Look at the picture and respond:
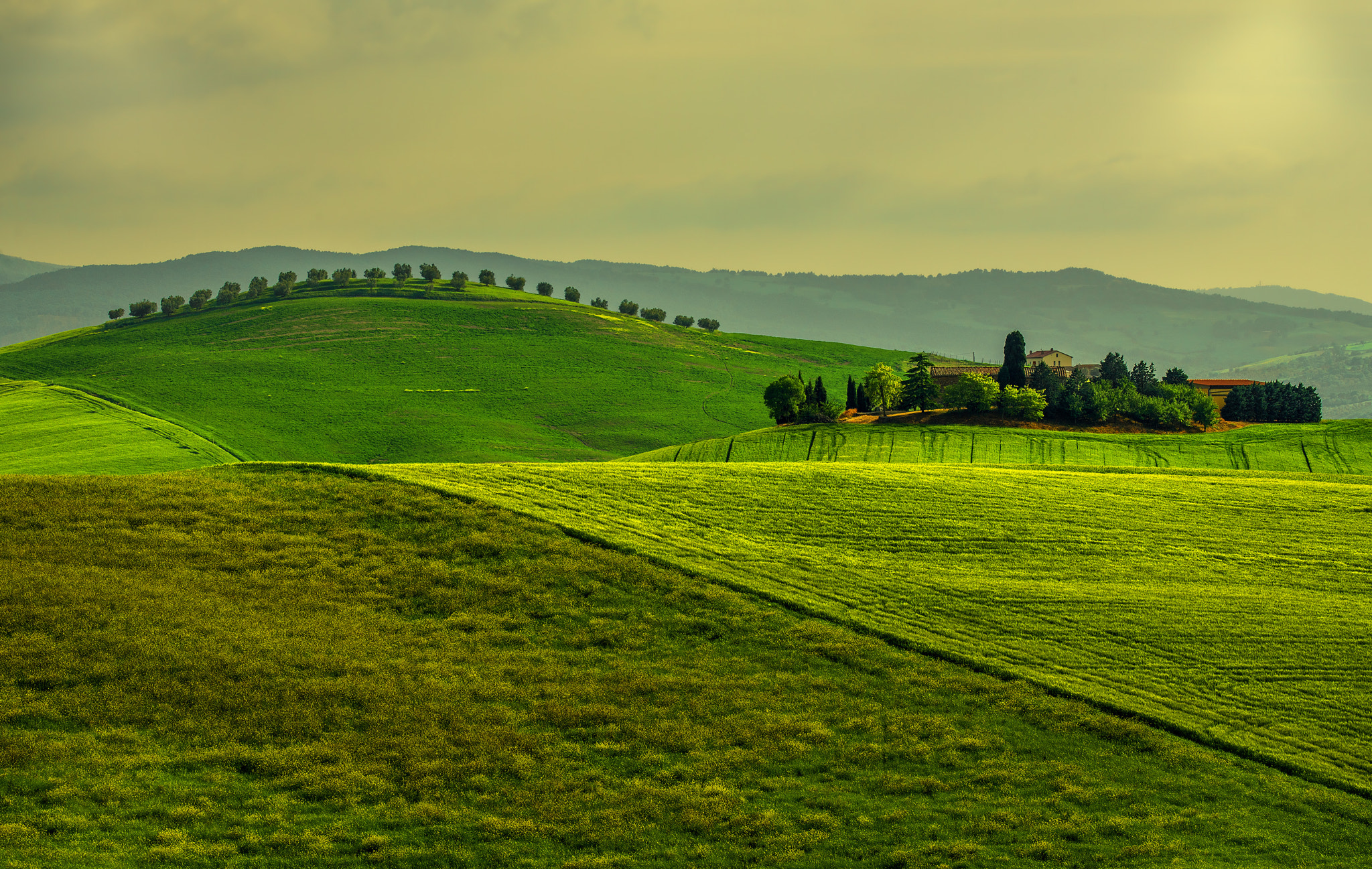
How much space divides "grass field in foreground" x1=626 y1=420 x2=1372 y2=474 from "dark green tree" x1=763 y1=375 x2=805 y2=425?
7.82 metres

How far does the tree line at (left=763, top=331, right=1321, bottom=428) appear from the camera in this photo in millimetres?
90812

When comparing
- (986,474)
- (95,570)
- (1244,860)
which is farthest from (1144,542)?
(95,570)

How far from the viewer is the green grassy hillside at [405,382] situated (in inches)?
4990

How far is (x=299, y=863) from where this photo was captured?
19.6 m

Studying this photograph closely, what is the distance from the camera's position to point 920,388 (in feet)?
322

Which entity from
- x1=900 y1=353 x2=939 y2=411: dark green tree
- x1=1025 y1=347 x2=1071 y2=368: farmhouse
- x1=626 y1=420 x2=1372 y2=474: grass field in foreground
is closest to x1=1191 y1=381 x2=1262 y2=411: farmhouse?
x1=626 y1=420 x2=1372 y2=474: grass field in foreground

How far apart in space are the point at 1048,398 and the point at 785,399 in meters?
29.1

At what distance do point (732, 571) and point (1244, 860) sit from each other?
64.4 feet

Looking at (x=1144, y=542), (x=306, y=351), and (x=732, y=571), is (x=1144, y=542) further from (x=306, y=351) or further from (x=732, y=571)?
(x=306, y=351)

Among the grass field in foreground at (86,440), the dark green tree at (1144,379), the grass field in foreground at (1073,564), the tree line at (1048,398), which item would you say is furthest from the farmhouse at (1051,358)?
the grass field in foreground at (86,440)

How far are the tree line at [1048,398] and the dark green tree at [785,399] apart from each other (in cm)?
8

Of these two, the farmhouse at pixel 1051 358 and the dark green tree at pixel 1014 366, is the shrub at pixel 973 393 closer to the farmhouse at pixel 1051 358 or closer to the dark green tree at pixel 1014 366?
the dark green tree at pixel 1014 366

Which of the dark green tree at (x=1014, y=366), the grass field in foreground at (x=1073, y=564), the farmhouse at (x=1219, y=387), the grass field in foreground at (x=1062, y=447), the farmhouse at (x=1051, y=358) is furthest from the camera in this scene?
the farmhouse at (x=1051, y=358)

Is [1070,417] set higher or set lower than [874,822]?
higher
